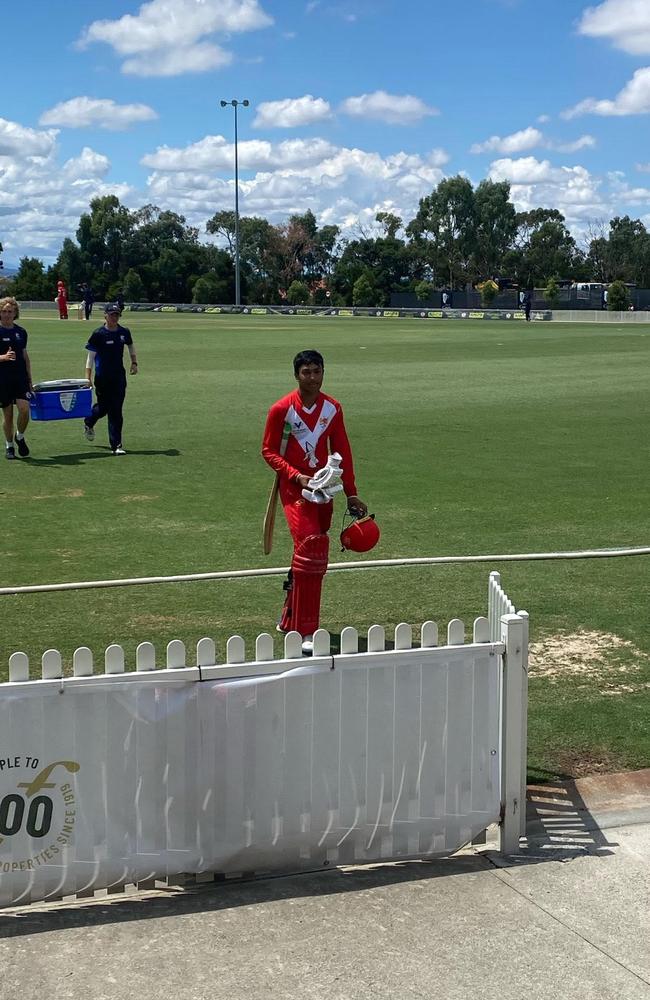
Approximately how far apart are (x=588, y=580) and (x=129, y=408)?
14.6 metres

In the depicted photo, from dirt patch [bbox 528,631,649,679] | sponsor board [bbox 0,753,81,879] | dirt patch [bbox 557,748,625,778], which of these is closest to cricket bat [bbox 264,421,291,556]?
dirt patch [bbox 528,631,649,679]

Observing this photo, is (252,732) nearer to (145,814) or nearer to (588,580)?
(145,814)

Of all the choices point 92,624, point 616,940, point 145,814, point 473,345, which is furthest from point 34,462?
point 473,345

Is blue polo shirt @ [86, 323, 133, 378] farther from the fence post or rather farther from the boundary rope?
the fence post

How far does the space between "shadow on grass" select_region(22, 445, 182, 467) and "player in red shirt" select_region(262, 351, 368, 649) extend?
29.9 ft

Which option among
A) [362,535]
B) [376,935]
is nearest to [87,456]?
[362,535]

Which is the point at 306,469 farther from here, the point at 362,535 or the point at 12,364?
the point at 12,364

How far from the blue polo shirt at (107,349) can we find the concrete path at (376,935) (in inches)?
470

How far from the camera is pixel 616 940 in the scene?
4.66 m

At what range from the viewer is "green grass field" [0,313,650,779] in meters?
8.06

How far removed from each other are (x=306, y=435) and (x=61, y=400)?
10182 mm

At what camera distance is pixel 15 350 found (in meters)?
15.7

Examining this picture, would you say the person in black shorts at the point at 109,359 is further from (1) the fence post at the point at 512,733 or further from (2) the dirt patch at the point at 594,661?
(1) the fence post at the point at 512,733

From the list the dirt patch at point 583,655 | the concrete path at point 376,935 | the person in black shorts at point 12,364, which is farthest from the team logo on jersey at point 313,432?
the person in black shorts at point 12,364
